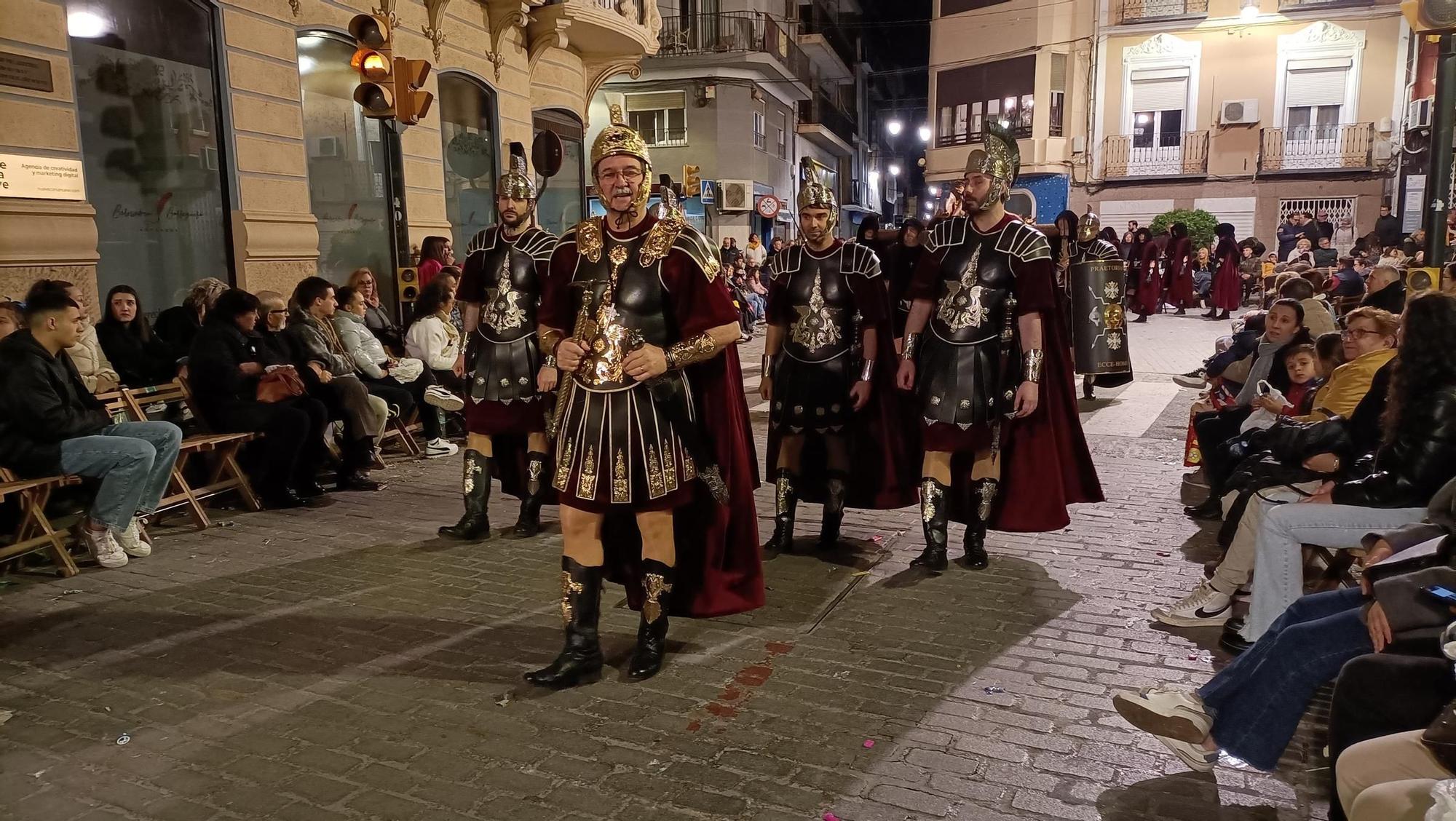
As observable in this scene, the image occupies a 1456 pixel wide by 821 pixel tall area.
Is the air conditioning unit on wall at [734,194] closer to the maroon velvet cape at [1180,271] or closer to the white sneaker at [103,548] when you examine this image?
the maroon velvet cape at [1180,271]

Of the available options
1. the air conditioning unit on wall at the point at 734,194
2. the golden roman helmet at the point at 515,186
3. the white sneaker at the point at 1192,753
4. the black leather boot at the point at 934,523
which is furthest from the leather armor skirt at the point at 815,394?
the air conditioning unit on wall at the point at 734,194

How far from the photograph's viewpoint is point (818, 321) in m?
5.45

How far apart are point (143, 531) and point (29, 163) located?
10.6 feet

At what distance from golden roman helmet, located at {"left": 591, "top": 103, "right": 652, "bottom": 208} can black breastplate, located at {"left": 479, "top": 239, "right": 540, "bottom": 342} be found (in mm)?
2146

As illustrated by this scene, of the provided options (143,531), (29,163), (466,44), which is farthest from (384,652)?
(466,44)

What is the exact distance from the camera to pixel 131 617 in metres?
4.83

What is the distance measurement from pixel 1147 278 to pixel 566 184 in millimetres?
11938

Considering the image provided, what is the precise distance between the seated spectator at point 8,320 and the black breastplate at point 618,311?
428 centimetres

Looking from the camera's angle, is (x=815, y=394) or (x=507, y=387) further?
(x=507, y=387)

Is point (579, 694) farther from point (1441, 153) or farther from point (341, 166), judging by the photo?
point (341, 166)

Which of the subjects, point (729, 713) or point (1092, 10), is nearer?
point (729, 713)

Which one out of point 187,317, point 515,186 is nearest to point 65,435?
point 187,317

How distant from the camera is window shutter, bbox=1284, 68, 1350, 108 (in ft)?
93.1

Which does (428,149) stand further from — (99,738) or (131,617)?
(99,738)
